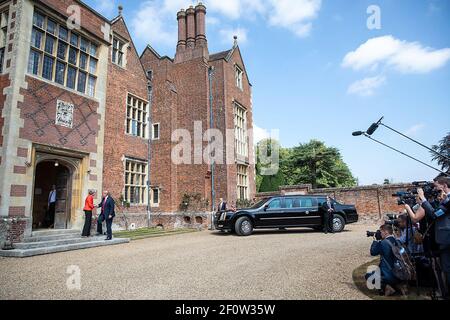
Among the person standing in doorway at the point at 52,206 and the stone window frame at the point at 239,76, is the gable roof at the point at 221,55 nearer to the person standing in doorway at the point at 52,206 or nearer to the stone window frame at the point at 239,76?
the stone window frame at the point at 239,76

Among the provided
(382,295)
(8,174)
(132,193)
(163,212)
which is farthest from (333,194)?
(8,174)

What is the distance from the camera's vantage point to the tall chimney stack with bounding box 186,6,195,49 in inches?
734

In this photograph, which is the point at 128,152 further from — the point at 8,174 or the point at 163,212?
the point at 8,174

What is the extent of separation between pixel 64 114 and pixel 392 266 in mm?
11502

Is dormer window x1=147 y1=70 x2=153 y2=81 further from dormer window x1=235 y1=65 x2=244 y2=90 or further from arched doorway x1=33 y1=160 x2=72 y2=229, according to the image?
arched doorway x1=33 y1=160 x2=72 y2=229

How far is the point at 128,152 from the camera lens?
51.2 ft

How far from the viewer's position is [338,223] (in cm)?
1263

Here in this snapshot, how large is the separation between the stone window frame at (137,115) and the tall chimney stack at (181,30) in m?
4.55

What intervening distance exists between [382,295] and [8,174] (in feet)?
34.1

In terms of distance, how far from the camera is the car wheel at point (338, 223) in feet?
41.3

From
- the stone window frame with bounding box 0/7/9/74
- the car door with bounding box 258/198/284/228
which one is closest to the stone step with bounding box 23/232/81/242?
the stone window frame with bounding box 0/7/9/74

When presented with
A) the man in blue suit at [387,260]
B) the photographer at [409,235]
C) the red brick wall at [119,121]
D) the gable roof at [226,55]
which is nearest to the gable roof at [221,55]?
the gable roof at [226,55]

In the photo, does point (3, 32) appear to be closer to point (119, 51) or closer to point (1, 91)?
point (1, 91)

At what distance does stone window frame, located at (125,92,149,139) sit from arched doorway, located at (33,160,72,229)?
14.1 ft
